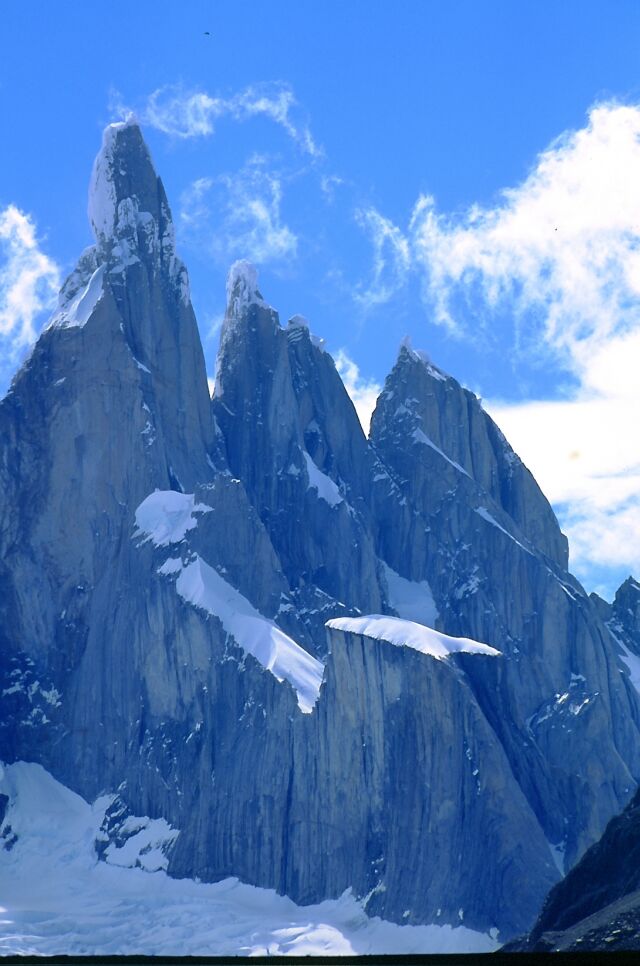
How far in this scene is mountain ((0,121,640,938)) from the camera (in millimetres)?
120938

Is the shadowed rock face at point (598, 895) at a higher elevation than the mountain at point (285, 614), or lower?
lower

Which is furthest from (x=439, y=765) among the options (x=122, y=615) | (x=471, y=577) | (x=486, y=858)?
(x=471, y=577)

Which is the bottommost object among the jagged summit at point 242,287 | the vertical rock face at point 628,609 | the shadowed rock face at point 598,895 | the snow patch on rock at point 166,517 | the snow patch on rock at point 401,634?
the shadowed rock face at point 598,895

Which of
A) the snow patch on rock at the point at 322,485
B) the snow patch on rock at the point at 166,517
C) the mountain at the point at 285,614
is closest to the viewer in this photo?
the mountain at the point at 285,614

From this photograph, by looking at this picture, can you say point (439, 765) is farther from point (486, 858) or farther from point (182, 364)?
point (182, 364)

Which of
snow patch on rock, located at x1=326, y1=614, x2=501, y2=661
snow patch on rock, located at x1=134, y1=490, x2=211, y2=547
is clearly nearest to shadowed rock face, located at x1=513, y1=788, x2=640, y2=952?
snow patch on rock, located at x1=326, y1=614, x2=501, y2=661

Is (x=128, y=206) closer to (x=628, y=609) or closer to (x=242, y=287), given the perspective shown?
(x=242, y=287)

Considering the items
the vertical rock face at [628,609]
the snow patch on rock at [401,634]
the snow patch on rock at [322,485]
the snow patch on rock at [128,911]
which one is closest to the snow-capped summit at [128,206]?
the snow patch on rock at [322,485]

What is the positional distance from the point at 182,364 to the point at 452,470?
22161 mm

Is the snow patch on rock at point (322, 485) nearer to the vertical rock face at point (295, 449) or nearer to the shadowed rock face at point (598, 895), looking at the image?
the vertical rock face at point (295, 449)

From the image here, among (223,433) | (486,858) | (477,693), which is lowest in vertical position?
(486,858)

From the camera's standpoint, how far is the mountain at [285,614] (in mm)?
120938

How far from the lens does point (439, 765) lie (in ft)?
396

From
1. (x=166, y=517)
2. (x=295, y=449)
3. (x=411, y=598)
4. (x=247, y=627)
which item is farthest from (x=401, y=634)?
(x=295, y=449)
